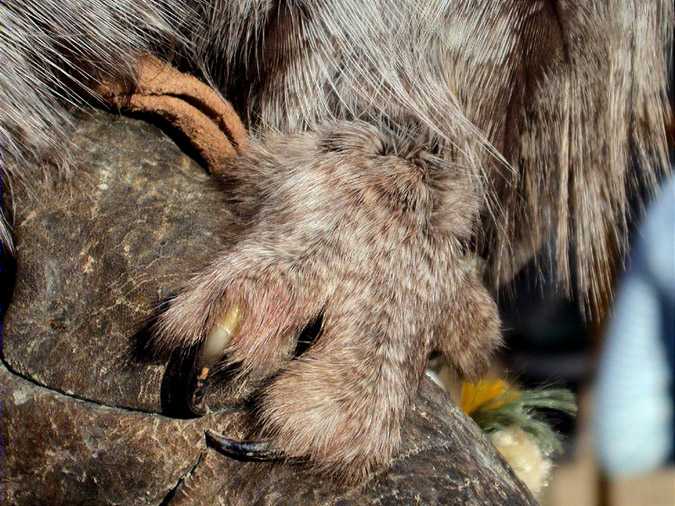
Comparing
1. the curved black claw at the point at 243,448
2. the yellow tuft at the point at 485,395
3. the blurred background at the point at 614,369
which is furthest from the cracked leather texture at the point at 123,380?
the blurred background at the point at 614,369

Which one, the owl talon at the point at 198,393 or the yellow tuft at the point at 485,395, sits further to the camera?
the yellow tuft at the point at 485,395

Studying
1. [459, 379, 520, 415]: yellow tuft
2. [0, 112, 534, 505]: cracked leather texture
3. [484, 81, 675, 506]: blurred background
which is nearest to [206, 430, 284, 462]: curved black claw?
[0, 112, 534, 505]: cracked leather texture

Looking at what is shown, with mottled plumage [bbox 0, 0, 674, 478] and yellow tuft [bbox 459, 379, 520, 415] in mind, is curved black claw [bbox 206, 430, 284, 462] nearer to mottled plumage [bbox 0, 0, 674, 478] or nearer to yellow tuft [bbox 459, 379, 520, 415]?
mottled plumage [bbox 0, 0, 674, 478]

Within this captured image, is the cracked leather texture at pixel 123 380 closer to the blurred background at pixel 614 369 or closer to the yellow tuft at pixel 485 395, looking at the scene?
the yellow tuft at pixel 485 395

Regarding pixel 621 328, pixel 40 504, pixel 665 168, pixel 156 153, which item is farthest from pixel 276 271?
pixel 621 328

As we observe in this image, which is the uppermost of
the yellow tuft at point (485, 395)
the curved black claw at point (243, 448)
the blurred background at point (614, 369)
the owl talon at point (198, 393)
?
the blurred background at point (614, 369)

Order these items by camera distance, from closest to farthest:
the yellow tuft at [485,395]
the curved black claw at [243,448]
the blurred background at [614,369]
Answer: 1. the curved black claw at [243,448]
2. the yellow tuft at [485,395]
3. the blurred background at [614,369]

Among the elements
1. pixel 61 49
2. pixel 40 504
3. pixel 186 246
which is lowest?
pixel 40 504

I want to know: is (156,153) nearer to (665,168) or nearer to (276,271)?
(276,271)
